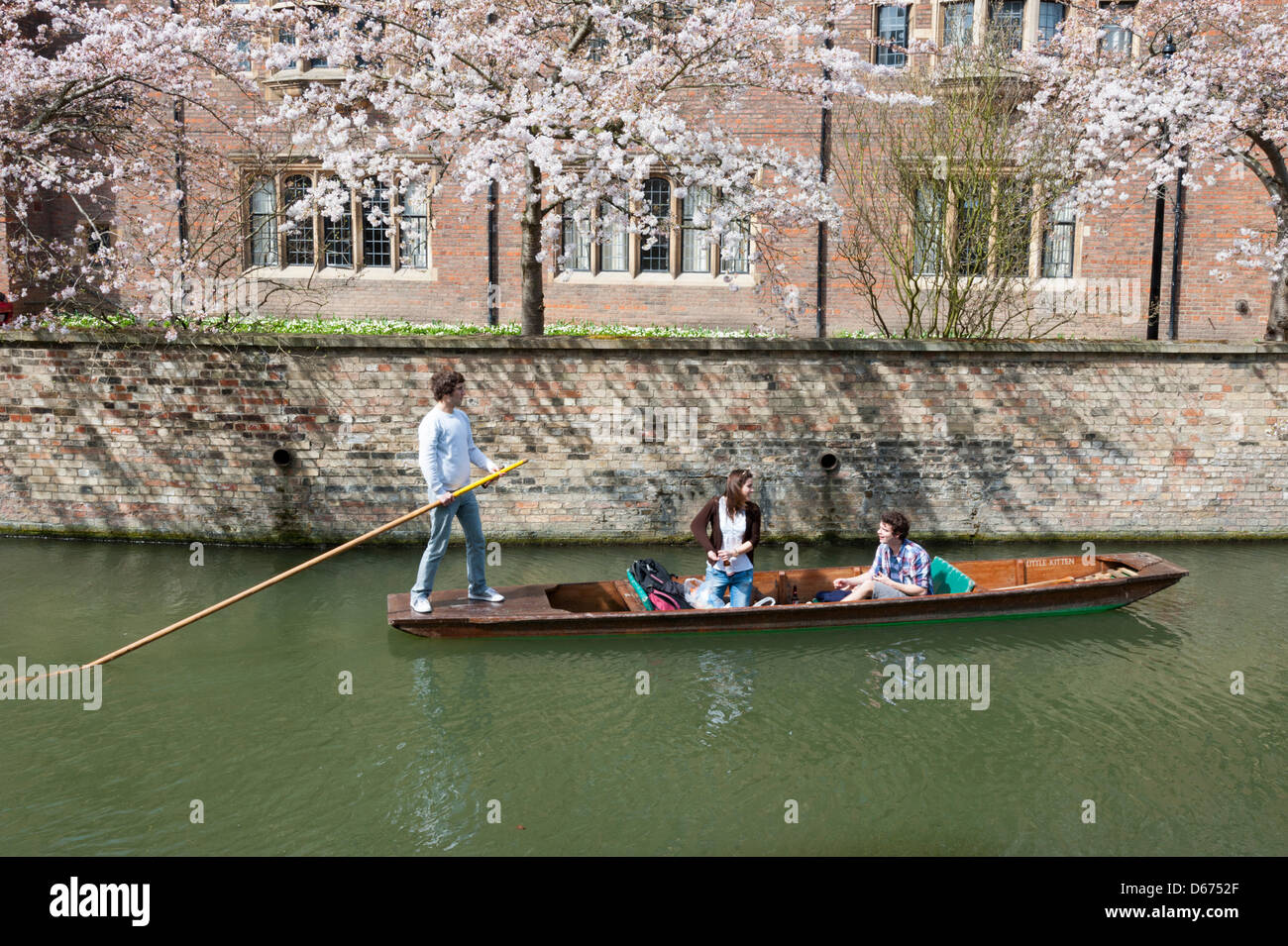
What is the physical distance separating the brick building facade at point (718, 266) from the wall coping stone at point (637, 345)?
3.94 meters

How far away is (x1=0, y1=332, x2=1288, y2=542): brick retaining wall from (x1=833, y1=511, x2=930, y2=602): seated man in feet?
9.25

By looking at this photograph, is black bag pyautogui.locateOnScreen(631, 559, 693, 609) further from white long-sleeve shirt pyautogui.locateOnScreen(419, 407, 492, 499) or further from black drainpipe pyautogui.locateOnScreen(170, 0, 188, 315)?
black drainpipe pyautogui.locateOnScreen(170, 0, 188, 315)

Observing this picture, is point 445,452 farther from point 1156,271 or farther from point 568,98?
point 1156,271

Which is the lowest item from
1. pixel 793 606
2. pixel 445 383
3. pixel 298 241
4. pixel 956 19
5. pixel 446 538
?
pixel 793 606

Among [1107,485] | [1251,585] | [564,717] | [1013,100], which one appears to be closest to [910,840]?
[564,717]

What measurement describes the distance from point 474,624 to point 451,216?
9148 millimetres

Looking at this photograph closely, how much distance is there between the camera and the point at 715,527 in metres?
7.66

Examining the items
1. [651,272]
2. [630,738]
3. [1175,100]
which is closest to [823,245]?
[651,272]

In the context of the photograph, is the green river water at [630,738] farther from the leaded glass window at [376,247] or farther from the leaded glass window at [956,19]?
the leaded glass window at [956,19]

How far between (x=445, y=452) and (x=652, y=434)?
139 inches

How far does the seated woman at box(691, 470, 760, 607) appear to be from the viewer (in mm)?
7465

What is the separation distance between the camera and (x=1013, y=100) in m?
12.0

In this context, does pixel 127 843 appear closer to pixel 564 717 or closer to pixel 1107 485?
pixel 564 717

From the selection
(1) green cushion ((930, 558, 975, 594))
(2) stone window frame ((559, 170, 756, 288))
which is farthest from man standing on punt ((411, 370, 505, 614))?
(2) stone window frame ((559, 170, 756, 288))
